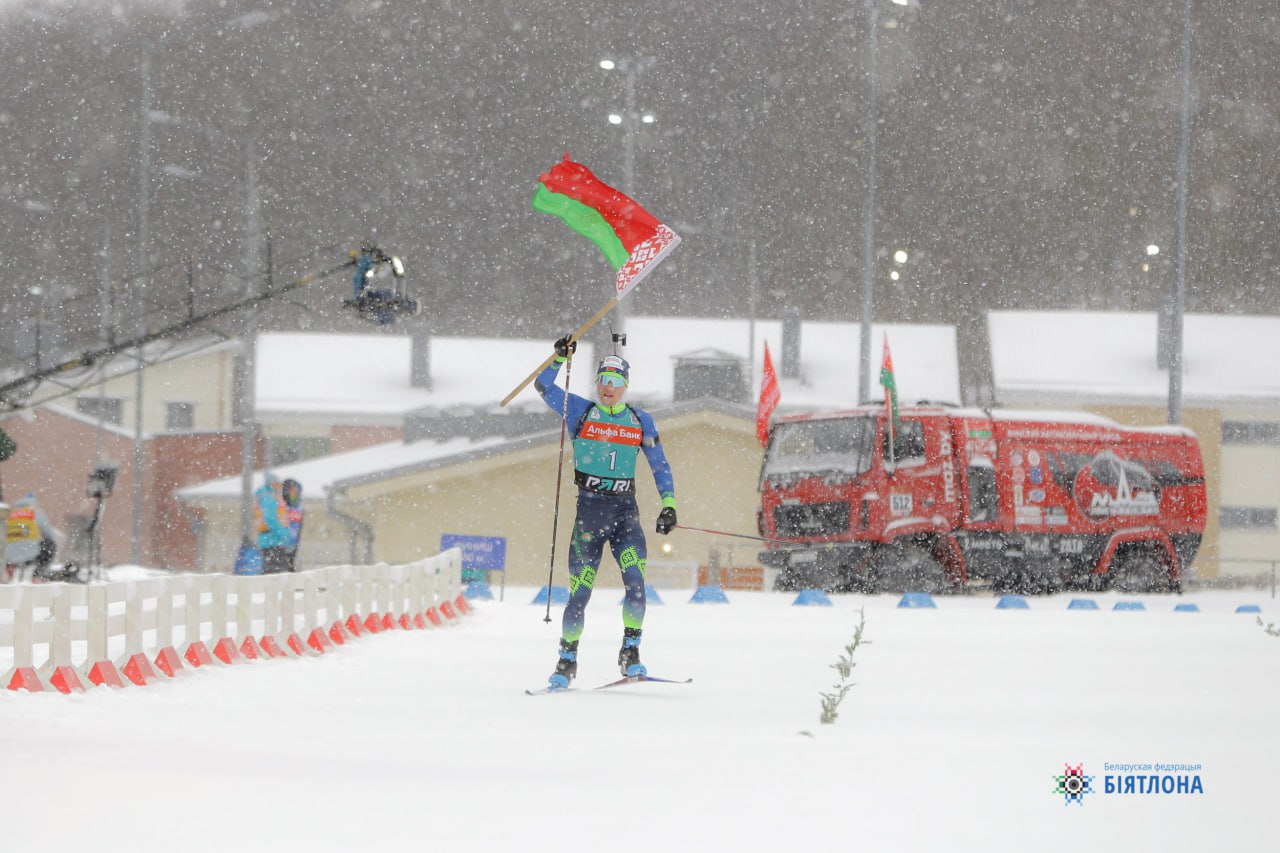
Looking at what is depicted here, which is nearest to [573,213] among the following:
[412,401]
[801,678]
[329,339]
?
[801,678]

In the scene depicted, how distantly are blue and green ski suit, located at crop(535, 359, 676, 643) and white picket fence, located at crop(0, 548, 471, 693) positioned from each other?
2782 millimetres

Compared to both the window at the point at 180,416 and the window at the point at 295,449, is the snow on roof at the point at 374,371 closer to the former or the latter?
the window at the point at 295,449

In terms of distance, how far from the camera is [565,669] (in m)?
8.95

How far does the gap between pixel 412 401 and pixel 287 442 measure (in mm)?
4556

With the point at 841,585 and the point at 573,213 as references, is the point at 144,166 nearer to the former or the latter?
the point at 841,585

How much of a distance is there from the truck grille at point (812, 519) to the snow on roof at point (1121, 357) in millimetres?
20047

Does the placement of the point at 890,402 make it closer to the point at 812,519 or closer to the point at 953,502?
the point at 953,502

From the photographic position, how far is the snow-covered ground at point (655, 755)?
4.68 m

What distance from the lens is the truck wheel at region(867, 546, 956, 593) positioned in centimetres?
2245

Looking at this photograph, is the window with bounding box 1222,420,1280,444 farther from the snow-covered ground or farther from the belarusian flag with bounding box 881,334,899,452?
the snow-covered ground

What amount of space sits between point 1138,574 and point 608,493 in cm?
1801

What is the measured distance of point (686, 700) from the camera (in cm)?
835
